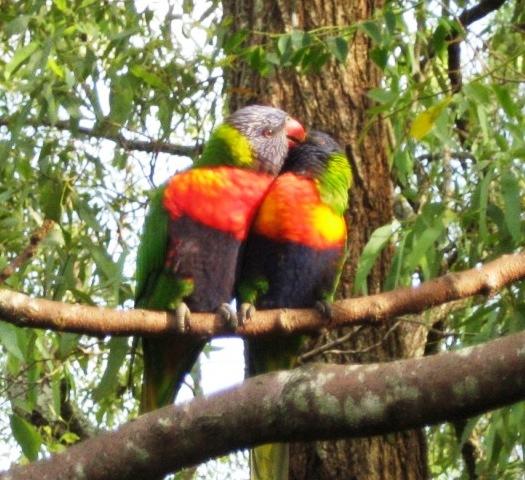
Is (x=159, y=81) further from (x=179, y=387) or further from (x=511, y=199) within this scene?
(x=511, y=199)

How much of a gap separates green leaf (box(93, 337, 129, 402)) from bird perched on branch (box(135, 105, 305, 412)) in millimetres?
108

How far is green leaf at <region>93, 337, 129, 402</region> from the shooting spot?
8.35ft

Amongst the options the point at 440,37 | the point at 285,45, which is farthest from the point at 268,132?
the point at 440,37

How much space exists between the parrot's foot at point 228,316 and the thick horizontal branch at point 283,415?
57 centimetres

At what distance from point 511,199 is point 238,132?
2.47 feet

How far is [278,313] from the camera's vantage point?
6.99ft

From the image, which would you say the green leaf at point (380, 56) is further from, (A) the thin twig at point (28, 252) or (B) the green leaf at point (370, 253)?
(A) the thin twig at point (28, 252)

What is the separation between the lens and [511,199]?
7.95 ft

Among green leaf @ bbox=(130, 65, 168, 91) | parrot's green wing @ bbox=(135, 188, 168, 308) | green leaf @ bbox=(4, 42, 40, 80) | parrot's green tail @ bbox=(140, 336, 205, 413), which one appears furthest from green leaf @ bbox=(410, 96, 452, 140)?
green leaf @ bbox=(4, 42, 40, 80)

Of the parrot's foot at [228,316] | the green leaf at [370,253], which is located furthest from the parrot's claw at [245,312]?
the green leaf at [370,253]

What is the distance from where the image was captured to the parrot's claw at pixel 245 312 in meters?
2.20

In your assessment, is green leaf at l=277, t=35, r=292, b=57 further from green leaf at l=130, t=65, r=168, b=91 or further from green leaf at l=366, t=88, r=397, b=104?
green leaf at l=130, t=65, r=168, b=91

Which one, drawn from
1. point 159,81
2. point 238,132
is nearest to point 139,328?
point 238,132

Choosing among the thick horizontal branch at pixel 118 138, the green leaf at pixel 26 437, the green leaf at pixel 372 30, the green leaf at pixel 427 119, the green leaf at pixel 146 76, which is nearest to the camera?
the green leaf at pixel 427 119
